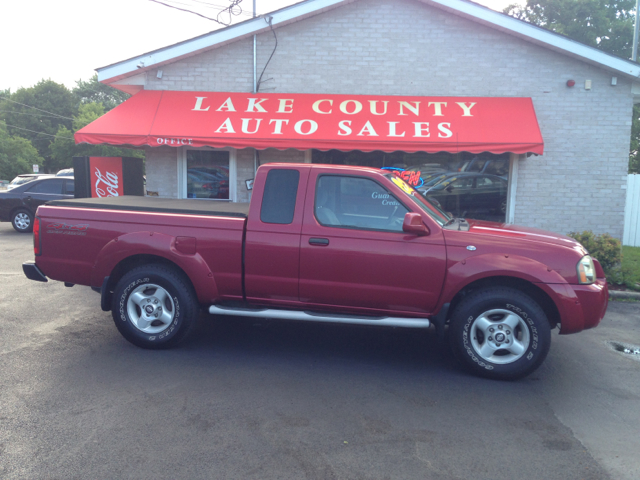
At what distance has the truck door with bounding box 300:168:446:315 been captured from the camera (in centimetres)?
Result: 477

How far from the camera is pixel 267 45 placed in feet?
35.4

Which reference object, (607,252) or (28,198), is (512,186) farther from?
(28,198)

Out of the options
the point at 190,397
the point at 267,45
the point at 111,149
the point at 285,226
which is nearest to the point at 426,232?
the point at 285,226

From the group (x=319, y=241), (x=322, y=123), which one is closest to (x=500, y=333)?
(x=319, y=241)

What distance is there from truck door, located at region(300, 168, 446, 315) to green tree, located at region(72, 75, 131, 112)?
68.9 m

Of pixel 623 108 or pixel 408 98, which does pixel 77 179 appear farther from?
pixel 623 108

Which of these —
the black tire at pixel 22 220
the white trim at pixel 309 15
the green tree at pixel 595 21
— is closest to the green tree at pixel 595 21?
the green tree at pixel 595 21

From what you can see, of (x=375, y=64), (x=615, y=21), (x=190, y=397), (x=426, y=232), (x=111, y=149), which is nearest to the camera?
(x=190, y=397)

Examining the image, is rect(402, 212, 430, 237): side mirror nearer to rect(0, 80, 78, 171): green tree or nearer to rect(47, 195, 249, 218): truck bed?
rect(47, 195, 249, 218): truck bed

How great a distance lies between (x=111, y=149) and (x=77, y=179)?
37.2 metres

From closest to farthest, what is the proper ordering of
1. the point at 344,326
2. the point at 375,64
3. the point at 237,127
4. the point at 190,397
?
the point at 190,397 < the point at 344,326 < the point at 237,127 < the point at 375,64

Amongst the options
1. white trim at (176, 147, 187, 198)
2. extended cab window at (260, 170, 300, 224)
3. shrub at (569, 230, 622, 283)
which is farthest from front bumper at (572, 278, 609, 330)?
white trim at (176, 147, 187, 198)

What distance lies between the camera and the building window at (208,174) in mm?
11031

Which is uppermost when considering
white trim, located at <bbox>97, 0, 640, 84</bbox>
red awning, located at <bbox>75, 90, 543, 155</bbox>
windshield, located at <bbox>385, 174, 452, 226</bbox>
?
white trim, located at <bbox>97, 0, 640, 84</bbox>
